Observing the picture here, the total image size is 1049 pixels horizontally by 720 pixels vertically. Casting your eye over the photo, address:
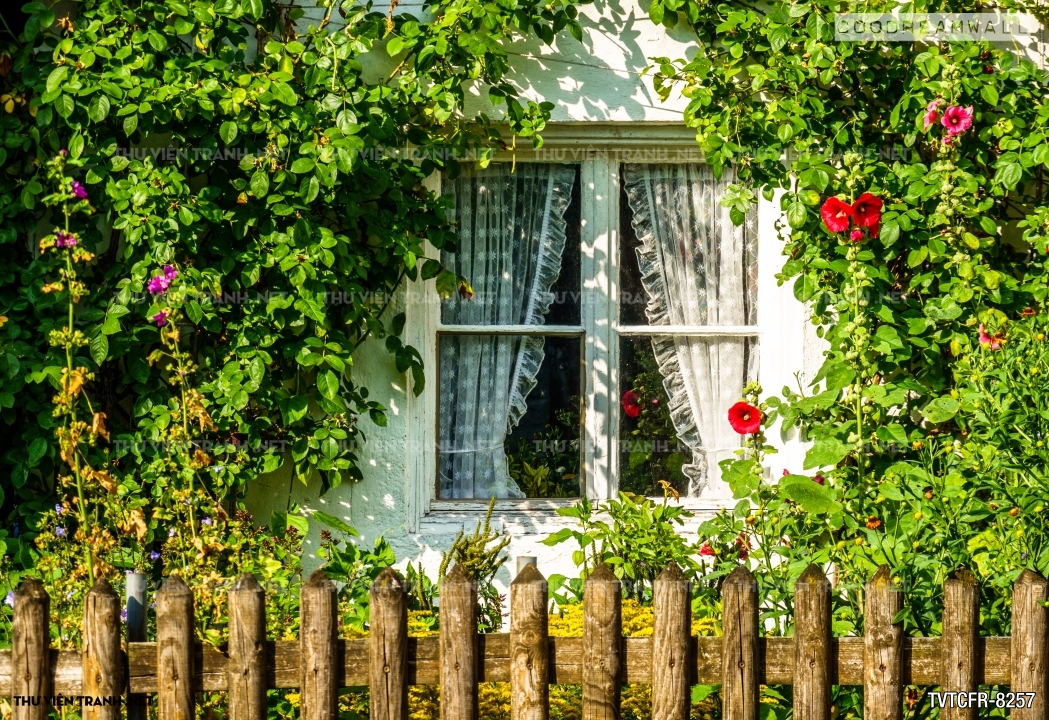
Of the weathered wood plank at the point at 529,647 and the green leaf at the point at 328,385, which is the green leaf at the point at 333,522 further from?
the weathered wood plank at the point at 529,647

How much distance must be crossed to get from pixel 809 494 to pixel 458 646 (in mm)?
1590

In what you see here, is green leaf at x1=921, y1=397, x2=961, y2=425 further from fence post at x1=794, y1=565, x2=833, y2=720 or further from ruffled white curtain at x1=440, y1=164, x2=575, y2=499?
ruffled white curtain at x1=440, y1=164, x2=575, y2=499

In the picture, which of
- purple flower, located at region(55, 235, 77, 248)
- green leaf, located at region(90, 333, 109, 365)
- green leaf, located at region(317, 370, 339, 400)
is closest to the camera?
purple flower, located at region(55, 235, 77, 248)

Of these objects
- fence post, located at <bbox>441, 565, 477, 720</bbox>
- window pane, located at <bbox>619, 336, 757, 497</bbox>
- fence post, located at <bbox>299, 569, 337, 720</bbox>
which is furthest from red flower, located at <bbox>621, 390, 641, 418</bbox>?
fence post, located at <bbox>299, 569, 337, 720</bbox>

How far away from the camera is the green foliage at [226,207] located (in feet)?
11.6

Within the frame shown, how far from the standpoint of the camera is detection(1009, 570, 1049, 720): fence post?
2.45 m

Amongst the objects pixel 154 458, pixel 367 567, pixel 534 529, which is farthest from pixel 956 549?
pixel 154 458

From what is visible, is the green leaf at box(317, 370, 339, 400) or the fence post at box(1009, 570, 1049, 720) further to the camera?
the green leaf at box(317, 370, 339, 400)

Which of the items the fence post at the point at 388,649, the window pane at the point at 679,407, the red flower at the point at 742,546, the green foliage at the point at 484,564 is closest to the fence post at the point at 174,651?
the fence post at the point at 388,649

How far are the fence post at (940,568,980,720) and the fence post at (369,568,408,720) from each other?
1.26 metres

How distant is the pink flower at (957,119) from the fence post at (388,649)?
100 inches

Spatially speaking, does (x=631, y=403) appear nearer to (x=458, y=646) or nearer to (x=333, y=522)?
(x=333, y=522)

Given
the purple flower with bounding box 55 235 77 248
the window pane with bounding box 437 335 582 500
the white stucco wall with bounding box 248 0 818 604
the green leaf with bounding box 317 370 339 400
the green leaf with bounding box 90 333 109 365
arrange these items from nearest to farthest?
the purple flower with bounding box 55 235 77 248
the green leaf with bounding box 90 333 109 365
the green leaf with bounding box 317 370 339 400
the white stucco wall with bounding box 248 0 818 604
the window pane with bounding box 437 335 582 500

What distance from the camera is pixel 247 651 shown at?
7.86 ft
